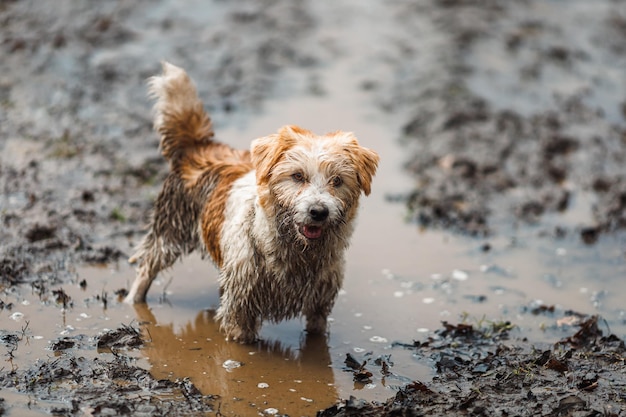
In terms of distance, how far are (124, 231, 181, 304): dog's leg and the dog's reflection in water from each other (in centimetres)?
19

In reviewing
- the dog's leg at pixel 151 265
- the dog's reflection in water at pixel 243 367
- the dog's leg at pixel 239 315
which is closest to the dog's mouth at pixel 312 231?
the dog's leg at pixel 239 315

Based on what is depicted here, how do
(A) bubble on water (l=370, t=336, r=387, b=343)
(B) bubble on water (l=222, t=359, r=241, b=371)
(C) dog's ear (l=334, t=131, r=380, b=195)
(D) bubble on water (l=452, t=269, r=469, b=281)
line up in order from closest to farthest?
1. (C) dog's ear (l=334, t=131, r=380, b=195)
2. (B) bubble on water (l=222, t=359, r=241, b=371)
3. (A) bubble on water (l=370, t=336, r=387, b=343)
4. (D) bubble on water (l=452, t=269, r=469, b=281)

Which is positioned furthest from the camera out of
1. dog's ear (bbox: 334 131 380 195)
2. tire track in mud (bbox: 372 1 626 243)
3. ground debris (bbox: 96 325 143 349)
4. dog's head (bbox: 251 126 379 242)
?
tire track in mud (bbox: 372 1 626 243)

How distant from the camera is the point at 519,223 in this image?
1001cm

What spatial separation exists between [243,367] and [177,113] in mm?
2301

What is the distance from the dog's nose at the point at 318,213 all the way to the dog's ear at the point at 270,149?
20.5 inches

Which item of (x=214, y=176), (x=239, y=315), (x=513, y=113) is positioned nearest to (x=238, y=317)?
(x=239, y=315)

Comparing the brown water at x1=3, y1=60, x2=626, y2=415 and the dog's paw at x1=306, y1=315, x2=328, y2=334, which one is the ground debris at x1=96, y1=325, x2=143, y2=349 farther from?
the dog's paw at x1=306, y1=315, x2=328, y2=334

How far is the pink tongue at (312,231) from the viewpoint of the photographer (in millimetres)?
6172

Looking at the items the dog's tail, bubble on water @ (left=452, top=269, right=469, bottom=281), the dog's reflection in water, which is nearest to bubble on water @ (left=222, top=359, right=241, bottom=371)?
the dog's reflection in water

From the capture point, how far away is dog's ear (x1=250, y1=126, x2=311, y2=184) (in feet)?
20.6

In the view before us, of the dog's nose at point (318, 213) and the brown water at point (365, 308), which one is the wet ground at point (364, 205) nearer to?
the brown water at point (365, 308)

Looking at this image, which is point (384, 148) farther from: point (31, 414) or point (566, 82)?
point (31, 414)

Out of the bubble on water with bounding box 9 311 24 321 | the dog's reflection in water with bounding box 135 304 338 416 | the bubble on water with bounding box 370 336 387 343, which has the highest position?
the bubble on water with bounding box 9 311 24 321
